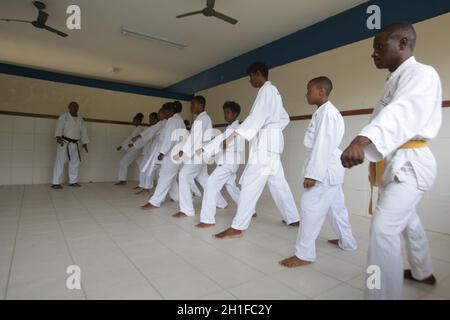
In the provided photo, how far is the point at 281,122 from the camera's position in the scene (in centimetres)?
245

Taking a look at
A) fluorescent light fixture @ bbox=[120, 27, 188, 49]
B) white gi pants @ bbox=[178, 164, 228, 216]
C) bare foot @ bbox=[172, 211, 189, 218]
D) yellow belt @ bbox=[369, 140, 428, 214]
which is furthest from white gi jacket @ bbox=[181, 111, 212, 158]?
fluorescent light fixture @ bbox=[120, 27, 188, 49]

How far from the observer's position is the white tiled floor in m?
1.39

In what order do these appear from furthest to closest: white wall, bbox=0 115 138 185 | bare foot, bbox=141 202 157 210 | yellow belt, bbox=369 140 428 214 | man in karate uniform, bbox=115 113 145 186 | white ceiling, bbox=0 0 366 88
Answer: man in karate uniform, bbox=115 113 145 186 → white wall, bbox=0 115 138 185 → white ceiling, bbox=0 0 366 88 → bare foot, bbox=141 202 157 210 → yellow belt, bbox=369 140 428 214

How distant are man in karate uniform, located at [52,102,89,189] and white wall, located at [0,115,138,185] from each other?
449mm

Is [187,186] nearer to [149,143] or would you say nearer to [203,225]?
[203,225]

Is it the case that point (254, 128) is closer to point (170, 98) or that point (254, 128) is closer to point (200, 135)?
point (200, 135)

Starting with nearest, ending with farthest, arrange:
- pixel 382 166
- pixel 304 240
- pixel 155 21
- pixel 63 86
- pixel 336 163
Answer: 1. pixel 382 166
2. pixel 304 240
3. pixel 336 163
4. pixel 155 21
5. pixel 63 86

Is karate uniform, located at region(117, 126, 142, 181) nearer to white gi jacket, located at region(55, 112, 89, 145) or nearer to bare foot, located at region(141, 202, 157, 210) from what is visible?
white gi jacket, located at region(55, 112, 89, 145)

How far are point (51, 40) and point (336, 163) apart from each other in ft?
16.9

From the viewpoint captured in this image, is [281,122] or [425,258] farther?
[281,122]

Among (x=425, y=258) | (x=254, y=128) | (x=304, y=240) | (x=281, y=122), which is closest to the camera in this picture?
(x=425, y=258)

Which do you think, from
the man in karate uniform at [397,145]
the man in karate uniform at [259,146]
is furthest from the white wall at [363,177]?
the man in karate uniform at [397,145]

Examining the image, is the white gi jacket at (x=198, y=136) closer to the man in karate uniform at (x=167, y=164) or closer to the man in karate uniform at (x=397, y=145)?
the man in karate uniform at (x=167, y=164)

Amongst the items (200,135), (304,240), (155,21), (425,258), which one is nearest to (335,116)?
(304,240)
